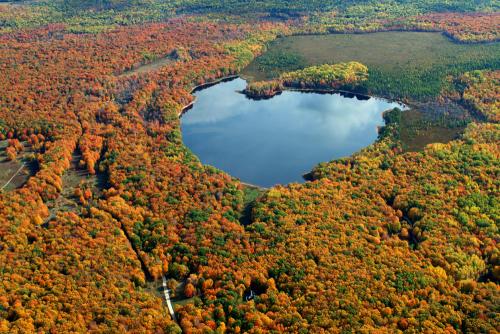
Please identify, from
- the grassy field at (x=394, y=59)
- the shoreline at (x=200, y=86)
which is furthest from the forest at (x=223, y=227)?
the grassy field at (x=394, y=59)

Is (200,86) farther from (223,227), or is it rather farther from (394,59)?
(223,227)

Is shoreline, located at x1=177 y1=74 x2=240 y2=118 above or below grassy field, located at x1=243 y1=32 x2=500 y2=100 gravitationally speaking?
below

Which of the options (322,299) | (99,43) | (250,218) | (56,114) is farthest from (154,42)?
(322,299)

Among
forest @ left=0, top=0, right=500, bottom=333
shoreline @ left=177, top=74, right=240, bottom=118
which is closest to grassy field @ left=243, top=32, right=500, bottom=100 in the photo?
shoreline @ left=177, top=74, right=240, bottom=118

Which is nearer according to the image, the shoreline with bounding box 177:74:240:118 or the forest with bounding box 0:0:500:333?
the forest with bounding box 0:0:500:333

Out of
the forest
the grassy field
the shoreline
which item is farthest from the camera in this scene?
the grassy field

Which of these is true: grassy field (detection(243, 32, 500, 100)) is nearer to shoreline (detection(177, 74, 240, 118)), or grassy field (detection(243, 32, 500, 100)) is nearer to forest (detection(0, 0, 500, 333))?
shoreline (detection(177, 74, 240, 118))

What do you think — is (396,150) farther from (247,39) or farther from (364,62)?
(247,39)
